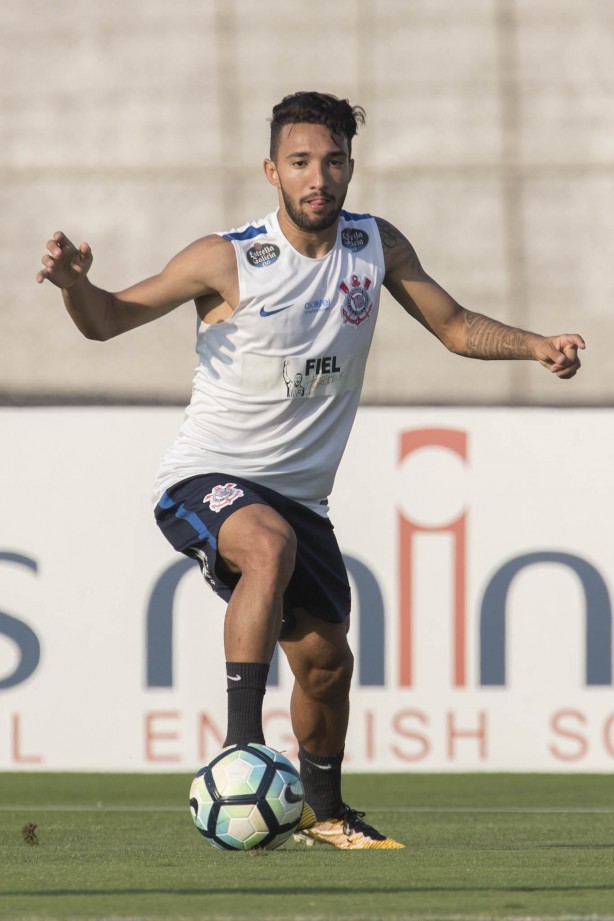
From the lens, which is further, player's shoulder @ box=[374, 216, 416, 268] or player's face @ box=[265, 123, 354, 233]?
player's shoulder @ box=[374, 216, 416, 268]

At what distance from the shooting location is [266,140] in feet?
41.7

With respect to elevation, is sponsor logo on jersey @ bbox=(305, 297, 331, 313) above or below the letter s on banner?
above

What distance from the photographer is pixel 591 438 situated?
8305 millimetres

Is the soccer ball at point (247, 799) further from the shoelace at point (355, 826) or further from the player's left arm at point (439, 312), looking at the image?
the player's left arm at point (439, 312)

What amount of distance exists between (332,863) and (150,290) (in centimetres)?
165

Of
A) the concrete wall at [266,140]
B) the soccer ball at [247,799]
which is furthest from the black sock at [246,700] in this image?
the concrete wall at [266,140]

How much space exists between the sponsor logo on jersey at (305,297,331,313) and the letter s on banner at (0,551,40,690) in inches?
142

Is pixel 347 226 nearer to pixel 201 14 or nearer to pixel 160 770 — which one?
pixel 160 770

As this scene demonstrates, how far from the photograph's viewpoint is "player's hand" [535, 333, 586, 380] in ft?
15.8

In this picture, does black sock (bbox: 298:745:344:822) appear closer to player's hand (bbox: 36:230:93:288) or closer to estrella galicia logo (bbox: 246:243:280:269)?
estrella galicia logo (bbox: 246:243:280:269)

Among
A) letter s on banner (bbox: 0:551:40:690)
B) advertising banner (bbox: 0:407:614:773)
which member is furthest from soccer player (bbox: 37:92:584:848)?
letter s on banner (bbox: 0:551:40:690)

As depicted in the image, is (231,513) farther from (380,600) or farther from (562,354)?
(380,600)

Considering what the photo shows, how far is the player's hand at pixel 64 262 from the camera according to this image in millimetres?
4559

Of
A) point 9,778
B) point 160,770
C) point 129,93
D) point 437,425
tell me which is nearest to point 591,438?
point 437,425
